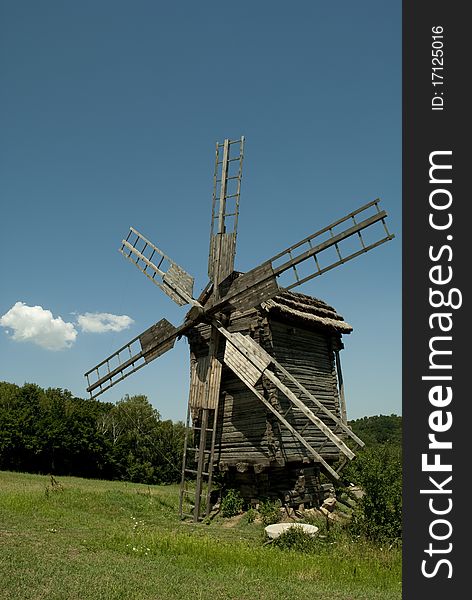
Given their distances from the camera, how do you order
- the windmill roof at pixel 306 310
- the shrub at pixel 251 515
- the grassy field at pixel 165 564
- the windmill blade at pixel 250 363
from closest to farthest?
the grassy field at pixel 165 564 < the windmill blade at pixel 250 363 < the shrub at pixel 251 515 < the windmill roof at pixel 306 310

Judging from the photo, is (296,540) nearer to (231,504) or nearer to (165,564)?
(165,564)


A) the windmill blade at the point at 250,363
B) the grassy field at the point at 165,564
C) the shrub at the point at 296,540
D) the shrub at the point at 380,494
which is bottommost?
the grassy field at the point at 165,564

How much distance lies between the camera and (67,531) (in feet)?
43.9

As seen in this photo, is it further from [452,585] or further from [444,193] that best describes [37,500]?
[444,193]

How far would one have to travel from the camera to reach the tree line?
1547 inches

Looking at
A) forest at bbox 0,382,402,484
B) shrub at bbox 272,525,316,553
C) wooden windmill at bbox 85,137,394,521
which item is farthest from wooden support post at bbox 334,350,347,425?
forest at bbox 0,382,402,484

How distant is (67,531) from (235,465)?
6190 mm

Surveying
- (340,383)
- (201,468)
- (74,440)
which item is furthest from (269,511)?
(74,440)

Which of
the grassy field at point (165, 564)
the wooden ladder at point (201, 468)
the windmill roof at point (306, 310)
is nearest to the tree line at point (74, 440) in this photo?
the wooden ladder at point (201, 468)

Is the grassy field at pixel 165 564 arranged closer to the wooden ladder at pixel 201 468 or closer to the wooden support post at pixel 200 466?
the wooden support post at pixel 200 466

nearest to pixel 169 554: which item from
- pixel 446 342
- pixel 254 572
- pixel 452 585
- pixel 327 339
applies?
pixel 254 572

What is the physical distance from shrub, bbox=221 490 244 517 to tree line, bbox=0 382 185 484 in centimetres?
1985

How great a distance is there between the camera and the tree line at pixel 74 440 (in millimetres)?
39281

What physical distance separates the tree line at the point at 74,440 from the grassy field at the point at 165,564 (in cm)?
2422
